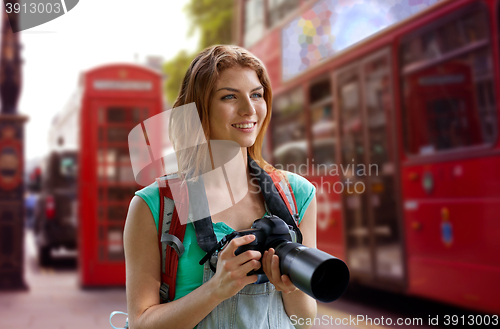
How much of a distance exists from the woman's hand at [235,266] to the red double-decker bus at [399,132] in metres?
2.38

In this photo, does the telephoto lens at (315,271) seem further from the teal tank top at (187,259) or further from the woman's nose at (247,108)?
the woman's nose at (247,108)

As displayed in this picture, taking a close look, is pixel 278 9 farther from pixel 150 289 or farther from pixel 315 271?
pixel 315 271

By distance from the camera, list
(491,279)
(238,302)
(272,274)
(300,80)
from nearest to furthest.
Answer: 1. (272,274)
2. (238,302)
3. (491,279)
4. (300,80)

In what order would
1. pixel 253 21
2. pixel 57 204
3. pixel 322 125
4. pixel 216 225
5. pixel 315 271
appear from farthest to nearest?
pixel 57 204 → pixel 253 21 → pixel 322 125 → pixel 216 225 → pixel 315 271

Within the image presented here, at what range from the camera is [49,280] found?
5.76 meters

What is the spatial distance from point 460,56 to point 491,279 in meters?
1.42

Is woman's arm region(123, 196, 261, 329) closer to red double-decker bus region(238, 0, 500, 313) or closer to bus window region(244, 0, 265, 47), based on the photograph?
red double-decker bus region(238, 0, 500, 313)

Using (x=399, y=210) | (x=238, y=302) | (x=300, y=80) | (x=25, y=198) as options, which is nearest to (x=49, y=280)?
(x=25, y=198)

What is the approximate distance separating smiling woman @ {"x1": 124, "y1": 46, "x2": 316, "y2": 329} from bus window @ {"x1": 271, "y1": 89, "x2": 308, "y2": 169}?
3.52m

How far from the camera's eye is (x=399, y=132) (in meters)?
3.69

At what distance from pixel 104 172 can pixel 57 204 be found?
227cm

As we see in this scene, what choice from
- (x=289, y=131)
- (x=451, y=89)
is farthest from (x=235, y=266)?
(x=289, y=131)

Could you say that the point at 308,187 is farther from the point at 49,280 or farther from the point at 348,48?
the point at 49,280

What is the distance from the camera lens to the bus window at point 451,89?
2928mm
